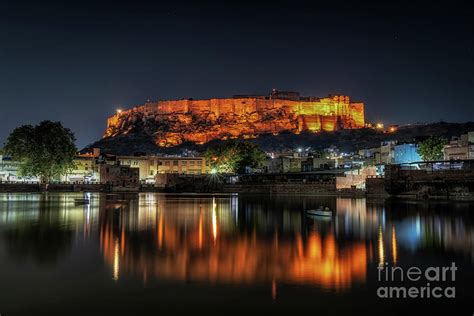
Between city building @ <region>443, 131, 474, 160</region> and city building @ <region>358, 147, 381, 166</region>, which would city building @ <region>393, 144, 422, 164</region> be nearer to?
city building @ <region>358, 147, 381, 166</region>

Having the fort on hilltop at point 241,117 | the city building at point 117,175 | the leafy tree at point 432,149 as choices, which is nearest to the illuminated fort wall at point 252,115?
the fort on hilltop at point 241,117

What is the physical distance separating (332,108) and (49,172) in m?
118

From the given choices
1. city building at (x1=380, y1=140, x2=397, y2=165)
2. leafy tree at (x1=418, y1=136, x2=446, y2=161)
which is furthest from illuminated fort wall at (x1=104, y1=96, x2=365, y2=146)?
leafy tree at (x1=418, y1=136, x2=446, y2=161)

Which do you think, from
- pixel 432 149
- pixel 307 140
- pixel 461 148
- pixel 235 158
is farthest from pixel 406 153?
pixel 307 140

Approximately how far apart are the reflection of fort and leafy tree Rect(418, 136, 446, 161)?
55.2m

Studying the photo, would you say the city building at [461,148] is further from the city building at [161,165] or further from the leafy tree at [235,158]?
the city building at [161,165]

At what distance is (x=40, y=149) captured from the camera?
239 feet

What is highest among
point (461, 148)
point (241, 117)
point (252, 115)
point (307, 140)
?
point (252, 115)

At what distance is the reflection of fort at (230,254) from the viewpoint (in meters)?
13.9

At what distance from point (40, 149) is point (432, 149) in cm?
5723

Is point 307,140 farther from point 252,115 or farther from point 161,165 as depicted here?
point 161,165

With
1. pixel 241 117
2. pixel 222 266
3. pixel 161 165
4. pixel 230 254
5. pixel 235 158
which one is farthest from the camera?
pixel 241 117

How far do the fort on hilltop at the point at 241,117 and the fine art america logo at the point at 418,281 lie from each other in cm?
15072

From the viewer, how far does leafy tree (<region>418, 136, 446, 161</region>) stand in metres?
75.0
